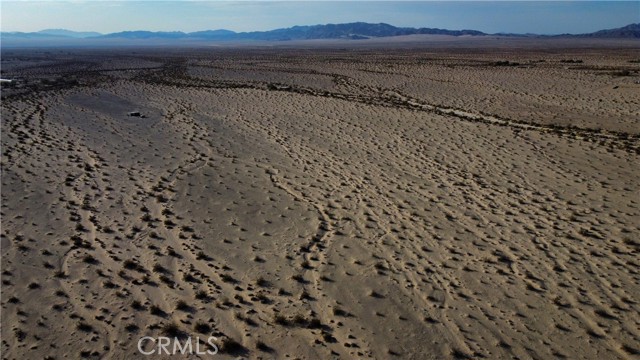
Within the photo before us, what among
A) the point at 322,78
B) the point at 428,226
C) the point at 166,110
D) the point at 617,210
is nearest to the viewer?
the point at 428,226

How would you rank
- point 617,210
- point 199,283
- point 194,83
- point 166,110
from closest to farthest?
point 199,283 → point 617,210 → point 166,110 → point 194,83

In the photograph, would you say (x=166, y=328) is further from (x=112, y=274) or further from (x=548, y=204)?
(x=548, y=204)

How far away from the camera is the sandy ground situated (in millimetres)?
6270

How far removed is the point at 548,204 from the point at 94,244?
9.58 meters

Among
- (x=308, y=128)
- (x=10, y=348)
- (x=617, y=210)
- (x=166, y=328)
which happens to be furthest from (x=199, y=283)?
(x=308, y=128)

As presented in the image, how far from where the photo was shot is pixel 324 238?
9.03 meters

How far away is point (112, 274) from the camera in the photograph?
24.9ft

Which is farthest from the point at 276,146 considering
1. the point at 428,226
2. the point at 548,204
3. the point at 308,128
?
the point at 548,204

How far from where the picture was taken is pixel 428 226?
9508mm

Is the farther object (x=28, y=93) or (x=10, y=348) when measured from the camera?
(x=28, y=93)

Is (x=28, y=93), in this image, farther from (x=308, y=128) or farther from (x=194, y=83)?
(x=308, y=128)

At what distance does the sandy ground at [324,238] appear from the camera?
6.27 meters

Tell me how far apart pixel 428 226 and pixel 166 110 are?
56.9ft

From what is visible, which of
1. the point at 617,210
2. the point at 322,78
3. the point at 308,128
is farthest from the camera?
the point at 322,78
